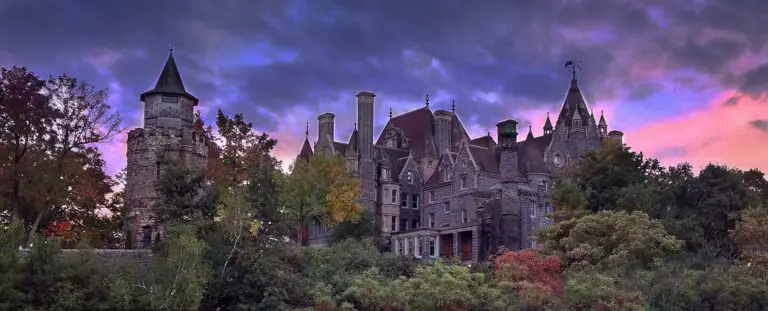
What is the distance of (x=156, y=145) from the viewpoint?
4106 cm

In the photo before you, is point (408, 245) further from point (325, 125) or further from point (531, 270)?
point (531, 270)

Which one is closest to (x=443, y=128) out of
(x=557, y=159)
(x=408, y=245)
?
(x=557, y=159)

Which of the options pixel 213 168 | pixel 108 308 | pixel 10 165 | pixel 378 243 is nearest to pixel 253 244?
pixel 108 308

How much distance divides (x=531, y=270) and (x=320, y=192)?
19656mm

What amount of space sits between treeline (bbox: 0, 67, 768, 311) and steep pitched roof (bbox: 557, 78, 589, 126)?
28979mm

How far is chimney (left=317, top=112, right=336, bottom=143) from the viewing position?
221ft

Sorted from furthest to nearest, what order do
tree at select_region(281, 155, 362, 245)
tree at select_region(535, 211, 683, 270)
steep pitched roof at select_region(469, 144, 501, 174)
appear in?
steep pitched roof at select_region(469, 144, 501, 174) < tree at select_region(281, 155, 362, 245) < tree at select_region(535, 211, 683, 270)

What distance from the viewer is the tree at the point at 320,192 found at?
50281mm

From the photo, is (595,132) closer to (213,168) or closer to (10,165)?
(213,168)

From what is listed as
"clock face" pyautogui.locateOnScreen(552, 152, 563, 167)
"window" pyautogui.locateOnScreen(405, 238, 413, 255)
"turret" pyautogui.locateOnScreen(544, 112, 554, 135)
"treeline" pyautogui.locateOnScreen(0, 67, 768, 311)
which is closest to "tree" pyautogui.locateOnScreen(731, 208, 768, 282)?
"treeline" pyautogui.locateOnScreen(0, 67, 768, 311)

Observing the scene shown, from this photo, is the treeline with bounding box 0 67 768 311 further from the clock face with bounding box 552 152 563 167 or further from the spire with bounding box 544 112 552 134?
the spire with bounding box 544 112 552 134

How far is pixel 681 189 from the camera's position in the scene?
4538 centimetres

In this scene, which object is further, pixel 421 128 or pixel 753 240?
pixel 421 128

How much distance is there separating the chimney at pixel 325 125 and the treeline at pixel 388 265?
22.0 m
